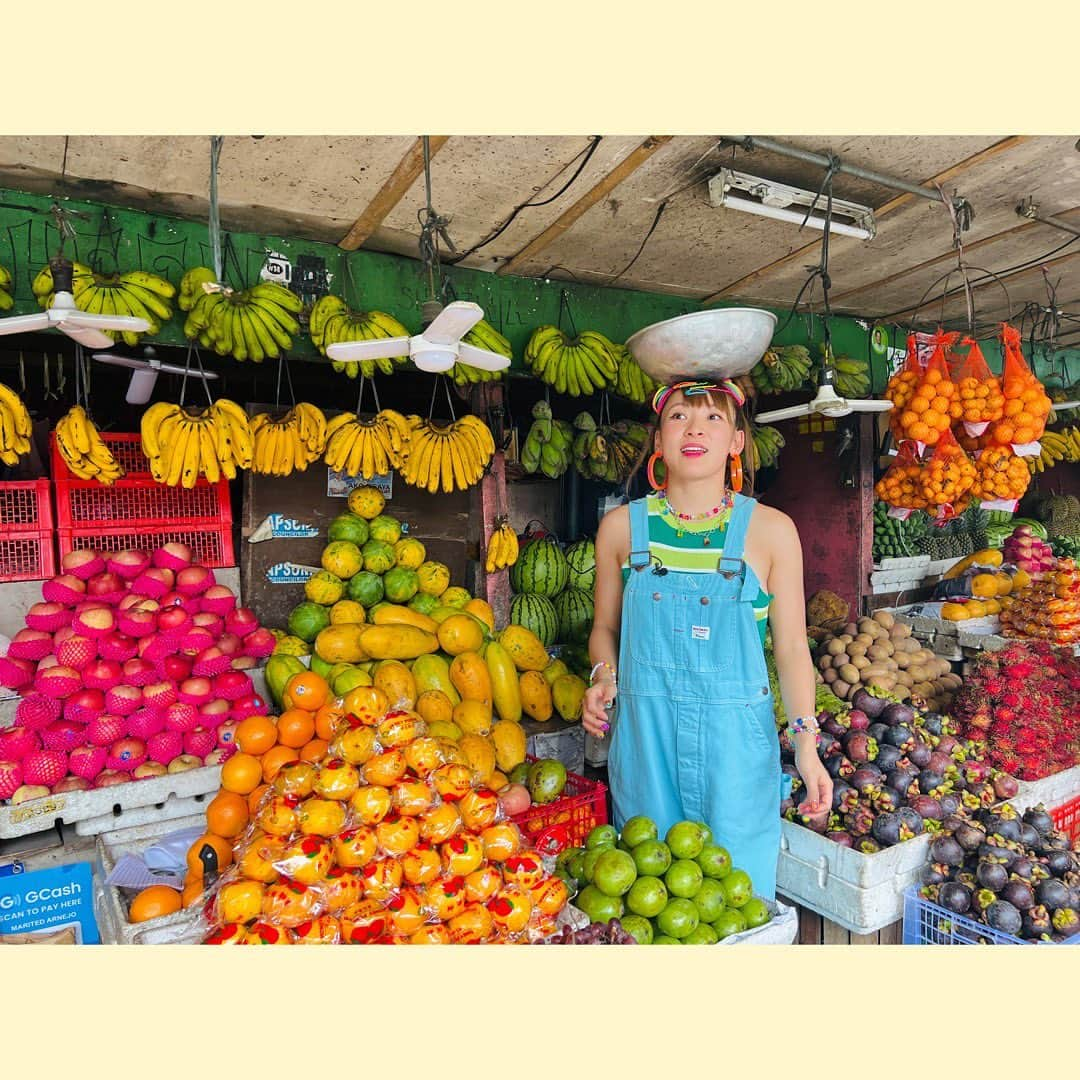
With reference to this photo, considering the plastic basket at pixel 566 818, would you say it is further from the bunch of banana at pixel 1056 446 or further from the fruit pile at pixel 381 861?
the bunch of banana at pixel 1056 446

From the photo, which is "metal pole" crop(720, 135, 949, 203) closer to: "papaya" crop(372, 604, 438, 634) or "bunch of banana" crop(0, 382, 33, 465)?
"papaya" crop(372, 604, 438, 634)

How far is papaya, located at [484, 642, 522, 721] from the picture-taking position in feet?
11.0

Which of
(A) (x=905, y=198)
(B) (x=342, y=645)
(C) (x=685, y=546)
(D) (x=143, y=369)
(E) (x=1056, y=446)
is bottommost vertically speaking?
(B) (x=342, y=645)

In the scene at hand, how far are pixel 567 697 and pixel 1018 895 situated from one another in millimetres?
1890

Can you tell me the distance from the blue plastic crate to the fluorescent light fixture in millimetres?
2437

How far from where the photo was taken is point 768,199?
2.77m

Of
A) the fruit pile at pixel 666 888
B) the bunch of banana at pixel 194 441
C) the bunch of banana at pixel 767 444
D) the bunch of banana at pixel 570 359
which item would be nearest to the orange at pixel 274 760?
the fruit pile at pixel 666 888

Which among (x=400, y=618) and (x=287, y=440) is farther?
(x=400, y=618)

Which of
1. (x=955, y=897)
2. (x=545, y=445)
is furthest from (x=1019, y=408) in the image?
(x=545, y=445)

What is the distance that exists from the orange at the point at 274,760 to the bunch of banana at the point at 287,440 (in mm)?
1558

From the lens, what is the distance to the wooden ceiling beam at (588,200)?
2.54 metres

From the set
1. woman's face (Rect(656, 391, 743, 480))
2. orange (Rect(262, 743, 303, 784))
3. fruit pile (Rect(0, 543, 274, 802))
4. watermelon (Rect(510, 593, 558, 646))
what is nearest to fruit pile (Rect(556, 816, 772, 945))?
orange (Rect(262, 743, 303, 784))

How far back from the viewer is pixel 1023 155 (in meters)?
2.76

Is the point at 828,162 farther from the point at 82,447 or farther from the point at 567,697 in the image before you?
the point at 82,447
